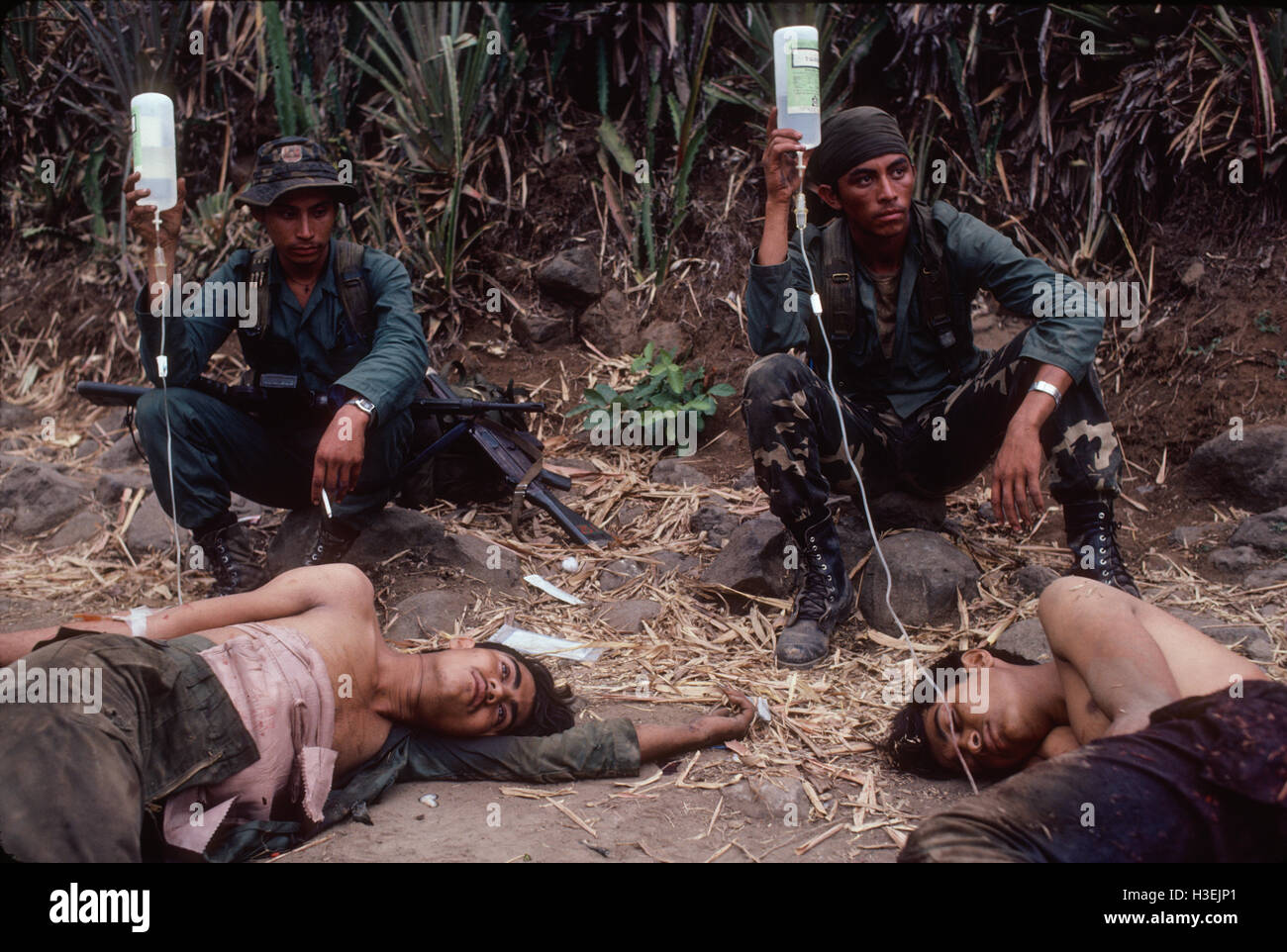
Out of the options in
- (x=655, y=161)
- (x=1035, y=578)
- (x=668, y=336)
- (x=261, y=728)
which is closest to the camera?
(x=261, y=728)

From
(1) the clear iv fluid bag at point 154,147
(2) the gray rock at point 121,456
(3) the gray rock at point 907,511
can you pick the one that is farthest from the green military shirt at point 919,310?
(2) the gray rock at point 121,456

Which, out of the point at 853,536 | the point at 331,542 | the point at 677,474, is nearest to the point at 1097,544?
the point at 853,536

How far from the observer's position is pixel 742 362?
246 inches

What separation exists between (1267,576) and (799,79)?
2633 mm

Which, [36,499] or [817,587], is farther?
[36,499]

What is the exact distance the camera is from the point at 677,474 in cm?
551

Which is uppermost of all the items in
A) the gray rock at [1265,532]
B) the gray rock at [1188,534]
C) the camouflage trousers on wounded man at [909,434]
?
the camouflage trousers on wounded man at [909,434]

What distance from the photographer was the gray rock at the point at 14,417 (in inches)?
273

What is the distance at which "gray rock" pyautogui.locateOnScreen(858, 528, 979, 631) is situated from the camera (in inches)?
156

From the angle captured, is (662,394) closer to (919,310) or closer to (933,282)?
(919,310)

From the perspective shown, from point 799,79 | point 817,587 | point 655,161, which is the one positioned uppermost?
point 655,161

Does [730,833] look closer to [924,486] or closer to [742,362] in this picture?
[924,486]

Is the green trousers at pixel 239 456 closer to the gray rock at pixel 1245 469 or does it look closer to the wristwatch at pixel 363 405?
the wristwatch at pixel 363 405

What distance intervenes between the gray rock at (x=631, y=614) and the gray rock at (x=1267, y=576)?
2.32 meters
